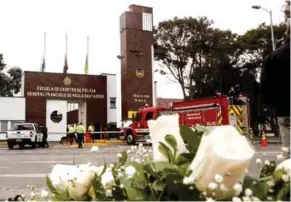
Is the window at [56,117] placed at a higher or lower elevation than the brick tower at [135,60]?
lower

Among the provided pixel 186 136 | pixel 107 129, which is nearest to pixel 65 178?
pixel 186 136

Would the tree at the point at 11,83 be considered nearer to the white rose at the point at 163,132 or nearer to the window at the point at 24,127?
the window at the point at 24,127

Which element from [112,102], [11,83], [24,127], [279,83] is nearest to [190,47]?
[112,102]

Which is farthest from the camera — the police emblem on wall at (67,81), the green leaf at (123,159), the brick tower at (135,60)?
the police emblem on wall at (67,81)

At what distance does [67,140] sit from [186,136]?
33669 mm

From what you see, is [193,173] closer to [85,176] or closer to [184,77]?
[85,176]

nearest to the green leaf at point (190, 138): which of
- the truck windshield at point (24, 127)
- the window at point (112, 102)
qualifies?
the truck windshield at point (24, 127)

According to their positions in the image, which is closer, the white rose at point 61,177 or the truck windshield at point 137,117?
the white rose at point 61,177

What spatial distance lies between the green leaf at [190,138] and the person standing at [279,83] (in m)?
0.43

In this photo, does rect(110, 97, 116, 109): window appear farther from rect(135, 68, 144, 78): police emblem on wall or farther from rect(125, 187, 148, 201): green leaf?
rect(125, 187, 148, 201): green leaf

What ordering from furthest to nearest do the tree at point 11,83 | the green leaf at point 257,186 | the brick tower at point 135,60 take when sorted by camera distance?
the tree at point 11,83 → the brick tower at point 135,60 → the green leaf at point 257,186

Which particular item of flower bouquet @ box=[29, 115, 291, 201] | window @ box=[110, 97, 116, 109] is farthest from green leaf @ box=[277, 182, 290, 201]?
window @ box=[110, 97, 116, 109]

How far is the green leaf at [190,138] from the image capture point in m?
1.66

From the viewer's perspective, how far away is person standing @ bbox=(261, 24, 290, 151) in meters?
1.88
